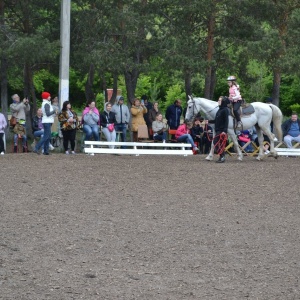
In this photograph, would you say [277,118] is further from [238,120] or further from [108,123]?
[108,123]

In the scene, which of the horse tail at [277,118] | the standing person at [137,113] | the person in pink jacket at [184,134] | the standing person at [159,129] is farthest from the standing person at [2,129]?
the horse tail at [277,118]

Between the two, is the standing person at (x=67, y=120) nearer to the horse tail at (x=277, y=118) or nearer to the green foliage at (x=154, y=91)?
the horse tail at (x=277, y=118)

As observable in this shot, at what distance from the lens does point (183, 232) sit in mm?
13430

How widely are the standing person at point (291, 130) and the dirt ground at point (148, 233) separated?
22.7 feet

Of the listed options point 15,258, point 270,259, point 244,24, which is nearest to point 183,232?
point 270,259

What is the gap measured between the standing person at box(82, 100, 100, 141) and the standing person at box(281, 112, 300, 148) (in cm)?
556

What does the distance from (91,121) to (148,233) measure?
49.2 feet

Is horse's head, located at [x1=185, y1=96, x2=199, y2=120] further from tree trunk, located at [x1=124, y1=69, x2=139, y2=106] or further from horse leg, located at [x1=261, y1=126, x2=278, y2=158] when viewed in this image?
tree trunk, located at [x1=124, y1=69, x2=139, y2=106]

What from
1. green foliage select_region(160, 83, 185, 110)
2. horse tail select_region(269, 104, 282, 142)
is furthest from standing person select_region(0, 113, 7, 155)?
green foliage select_region(160, 83, 185, 110)

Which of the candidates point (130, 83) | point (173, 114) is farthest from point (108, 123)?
point (130, 83)

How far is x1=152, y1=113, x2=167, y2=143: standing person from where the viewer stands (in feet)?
96.9

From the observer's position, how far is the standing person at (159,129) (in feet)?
96.9

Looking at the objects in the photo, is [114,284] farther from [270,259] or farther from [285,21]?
[285,21]

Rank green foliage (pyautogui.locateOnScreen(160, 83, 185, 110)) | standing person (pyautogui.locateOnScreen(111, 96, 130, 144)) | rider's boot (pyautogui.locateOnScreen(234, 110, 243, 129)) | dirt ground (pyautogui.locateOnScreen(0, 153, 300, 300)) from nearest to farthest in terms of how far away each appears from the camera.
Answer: dirt ground (pyautogui.locateOnScreen(0, 153, 300, 300))
rider's boot (pyautogui.locateOnScreen(234, 110, 243, 129))
standing person (pyautogui.locateOnScreen(111, 96, 130, 144))
green foliage (pyautogui.locateOnScreen(160, 83, 185, 110))
